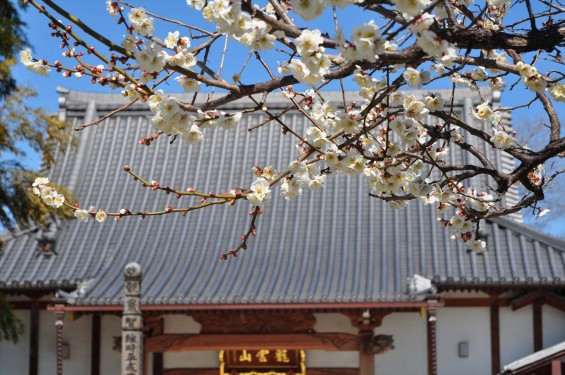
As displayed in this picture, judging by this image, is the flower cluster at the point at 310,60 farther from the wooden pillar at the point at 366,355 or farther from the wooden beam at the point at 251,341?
the wooden beam at the point at 251,341

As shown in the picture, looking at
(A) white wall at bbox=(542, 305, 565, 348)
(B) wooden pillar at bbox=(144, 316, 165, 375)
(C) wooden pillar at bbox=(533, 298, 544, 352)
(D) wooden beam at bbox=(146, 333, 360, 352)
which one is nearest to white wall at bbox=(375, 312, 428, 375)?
(D) wooden beam at bbox=(146, 333, 360, 352)

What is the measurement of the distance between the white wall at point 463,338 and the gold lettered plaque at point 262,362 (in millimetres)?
1859

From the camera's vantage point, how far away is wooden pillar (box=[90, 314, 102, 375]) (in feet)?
48.9

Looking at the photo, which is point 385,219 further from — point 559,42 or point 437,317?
point 559,42

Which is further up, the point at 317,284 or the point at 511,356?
the point at 317,284

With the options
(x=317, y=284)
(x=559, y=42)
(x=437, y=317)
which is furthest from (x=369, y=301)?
(x=559, y=42)

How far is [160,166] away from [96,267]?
298 cm

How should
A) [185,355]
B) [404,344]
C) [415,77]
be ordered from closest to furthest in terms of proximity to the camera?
[415,77], [404,344], [185,355]

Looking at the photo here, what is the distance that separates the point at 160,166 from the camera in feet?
56.9

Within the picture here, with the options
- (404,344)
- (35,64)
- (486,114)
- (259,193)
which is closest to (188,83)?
(259,193)

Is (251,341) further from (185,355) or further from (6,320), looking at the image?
(6,320)

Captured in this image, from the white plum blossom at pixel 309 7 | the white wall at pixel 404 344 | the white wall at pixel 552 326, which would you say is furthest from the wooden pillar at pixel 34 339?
the white plum blossom at pixel 309 7

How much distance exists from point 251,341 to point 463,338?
3022 mm

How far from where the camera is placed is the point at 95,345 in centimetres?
1492
